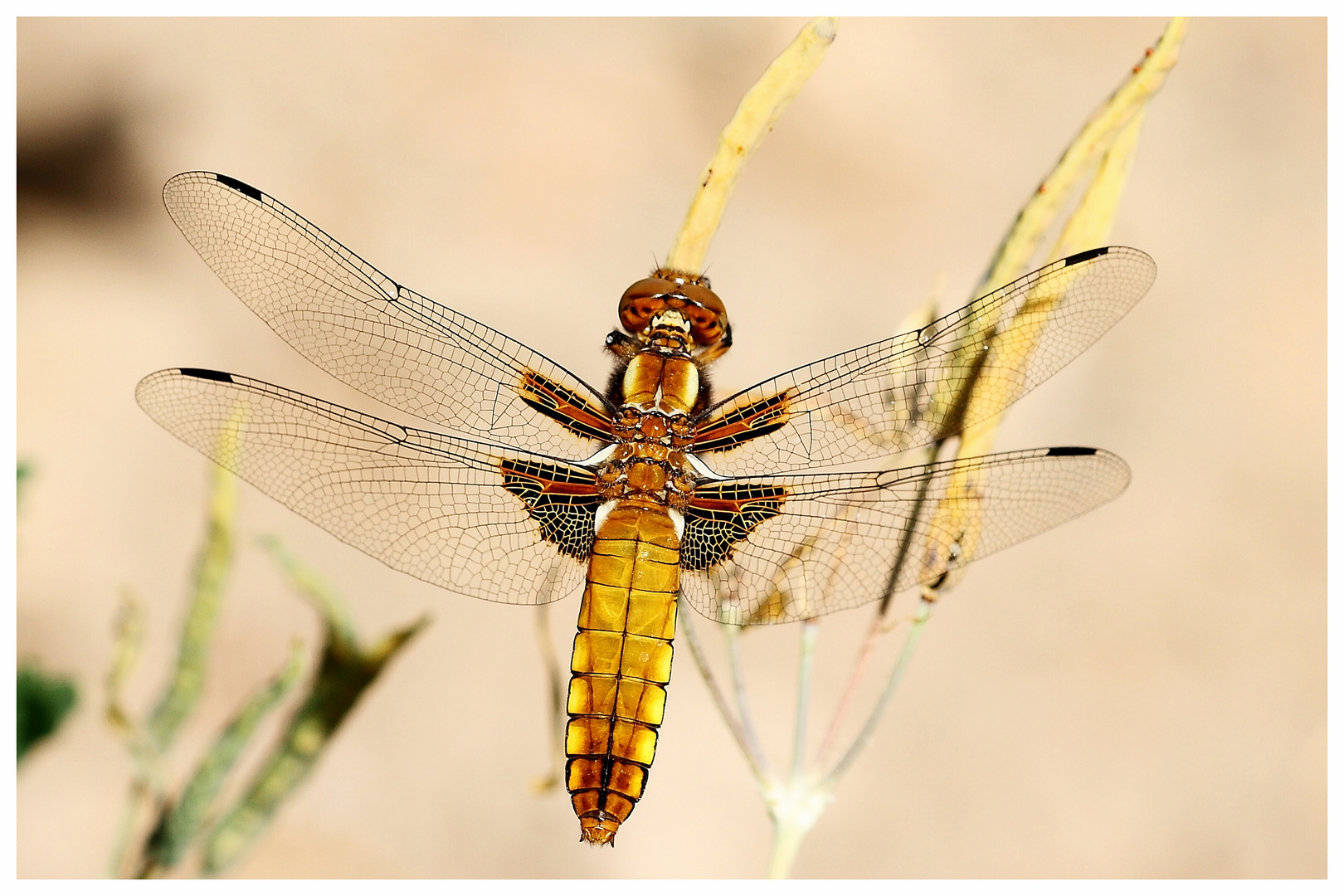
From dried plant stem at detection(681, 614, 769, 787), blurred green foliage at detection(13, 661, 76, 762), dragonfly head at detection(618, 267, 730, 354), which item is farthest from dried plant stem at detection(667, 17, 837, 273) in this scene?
blurred green foliage at detection(13, 661, 76, 762)

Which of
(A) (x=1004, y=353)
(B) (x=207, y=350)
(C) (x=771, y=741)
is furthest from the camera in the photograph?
(B) (x=207, y=350)

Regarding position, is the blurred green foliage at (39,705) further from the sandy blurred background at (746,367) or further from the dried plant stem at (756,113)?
the dried plant stem at (756,113)

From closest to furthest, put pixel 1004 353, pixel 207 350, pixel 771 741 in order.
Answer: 1. pixel 1004 353
2. pixel 771 741
3. pixel 207 350

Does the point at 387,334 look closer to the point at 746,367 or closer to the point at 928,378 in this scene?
the point at 928,378

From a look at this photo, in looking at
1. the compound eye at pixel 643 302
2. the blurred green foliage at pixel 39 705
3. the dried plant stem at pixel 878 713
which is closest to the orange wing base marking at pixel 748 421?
the compound eye at pixel 643 302

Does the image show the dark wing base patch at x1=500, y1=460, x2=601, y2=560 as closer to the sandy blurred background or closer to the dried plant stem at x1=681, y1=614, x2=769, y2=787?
the dried plant stem at x1=681, y1=614, x2=769, y2=787

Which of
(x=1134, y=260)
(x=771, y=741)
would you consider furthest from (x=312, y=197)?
(x=1134, y=260)

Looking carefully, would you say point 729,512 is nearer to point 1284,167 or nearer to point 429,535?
point 429,535
